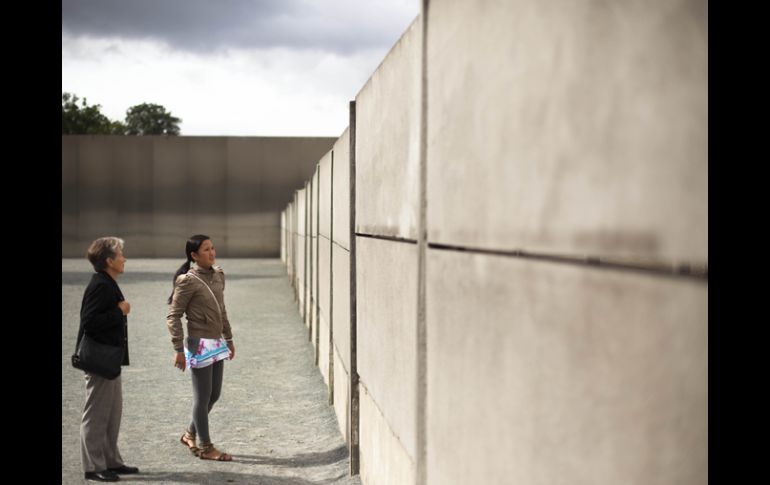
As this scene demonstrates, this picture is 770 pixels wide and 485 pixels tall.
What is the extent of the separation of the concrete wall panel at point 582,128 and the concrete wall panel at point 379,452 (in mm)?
1480

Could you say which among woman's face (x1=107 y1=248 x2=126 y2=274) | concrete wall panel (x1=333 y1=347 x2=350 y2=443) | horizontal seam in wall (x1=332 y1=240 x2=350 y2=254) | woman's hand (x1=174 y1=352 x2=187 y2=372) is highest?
horizontal seam in wall (x1=332 y1=240 x2=350 y2=254)

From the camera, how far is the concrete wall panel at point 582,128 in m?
1.25

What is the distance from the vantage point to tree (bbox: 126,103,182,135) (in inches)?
4444

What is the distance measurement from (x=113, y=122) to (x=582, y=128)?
104 meters

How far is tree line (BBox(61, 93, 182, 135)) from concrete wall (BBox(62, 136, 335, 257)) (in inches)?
1811

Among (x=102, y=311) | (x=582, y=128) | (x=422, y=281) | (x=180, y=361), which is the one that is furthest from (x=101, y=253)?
(x=582, y=128)

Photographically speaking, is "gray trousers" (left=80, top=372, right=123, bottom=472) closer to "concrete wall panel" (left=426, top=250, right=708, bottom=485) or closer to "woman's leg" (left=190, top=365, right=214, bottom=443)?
"woman's leg" (left=190, top=365, right=214, bottom=443)

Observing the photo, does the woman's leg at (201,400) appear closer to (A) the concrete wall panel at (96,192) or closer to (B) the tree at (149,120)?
(A) the concrete wall panel at (96,192)

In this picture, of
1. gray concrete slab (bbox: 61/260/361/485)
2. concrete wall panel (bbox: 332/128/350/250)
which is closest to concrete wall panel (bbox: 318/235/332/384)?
gray concrete slab (bbox: 61/260/361/485)

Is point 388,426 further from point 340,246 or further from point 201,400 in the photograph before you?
point 340,246

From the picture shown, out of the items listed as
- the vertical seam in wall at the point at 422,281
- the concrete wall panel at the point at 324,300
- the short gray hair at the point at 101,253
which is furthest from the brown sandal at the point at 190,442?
the vertical seam in wall at the point at 422,281

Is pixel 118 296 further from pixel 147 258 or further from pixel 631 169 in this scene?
pixel 147 258
